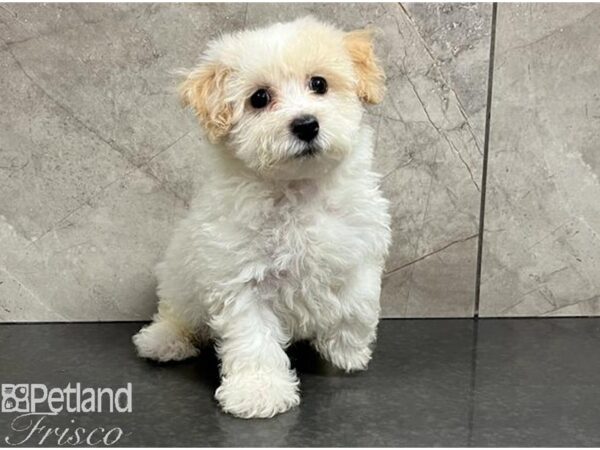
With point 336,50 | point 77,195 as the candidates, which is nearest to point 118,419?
point 77,195

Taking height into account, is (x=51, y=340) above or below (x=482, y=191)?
below

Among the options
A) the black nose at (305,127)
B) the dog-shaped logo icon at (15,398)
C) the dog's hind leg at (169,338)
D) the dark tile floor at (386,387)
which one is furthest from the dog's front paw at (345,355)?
the dog-shaped logo icon at (15,398)

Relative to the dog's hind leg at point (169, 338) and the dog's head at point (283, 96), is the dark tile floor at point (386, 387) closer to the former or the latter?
the dog's hind leg at point (169, 338)

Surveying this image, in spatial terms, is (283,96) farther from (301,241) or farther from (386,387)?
(386,387)

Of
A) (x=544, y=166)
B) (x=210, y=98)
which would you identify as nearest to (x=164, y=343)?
(x=210, y=98)

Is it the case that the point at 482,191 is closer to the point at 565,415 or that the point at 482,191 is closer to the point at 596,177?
the point at 596,177

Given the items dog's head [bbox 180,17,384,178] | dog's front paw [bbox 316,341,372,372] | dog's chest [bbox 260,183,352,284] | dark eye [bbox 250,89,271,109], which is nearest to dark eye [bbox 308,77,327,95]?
dog's head [bbox 180,17,384,178]
